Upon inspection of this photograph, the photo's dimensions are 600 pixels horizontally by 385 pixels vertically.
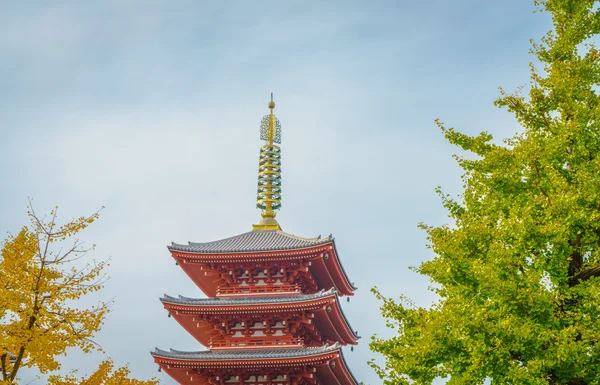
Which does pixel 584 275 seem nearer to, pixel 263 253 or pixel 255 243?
pixel 263 253

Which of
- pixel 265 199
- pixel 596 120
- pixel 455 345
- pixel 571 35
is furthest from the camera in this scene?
pixel 265 199

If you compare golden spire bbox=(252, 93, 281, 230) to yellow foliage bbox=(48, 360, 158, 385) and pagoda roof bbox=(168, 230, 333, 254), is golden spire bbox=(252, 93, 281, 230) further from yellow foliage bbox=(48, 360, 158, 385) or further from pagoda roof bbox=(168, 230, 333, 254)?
yellow foliage bbox=(48, 360, 158, 385)

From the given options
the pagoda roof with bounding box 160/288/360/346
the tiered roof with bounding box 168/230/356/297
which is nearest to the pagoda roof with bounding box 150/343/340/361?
the pagoda roof with bounding box 160/288/360/346

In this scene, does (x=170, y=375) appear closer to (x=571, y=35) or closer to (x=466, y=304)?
(x=466, y=304)

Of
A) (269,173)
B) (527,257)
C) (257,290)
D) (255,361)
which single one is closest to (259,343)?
(255,361)

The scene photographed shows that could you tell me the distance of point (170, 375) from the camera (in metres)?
27.6

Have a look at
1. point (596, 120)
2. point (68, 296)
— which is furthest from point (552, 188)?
point (68, 296)

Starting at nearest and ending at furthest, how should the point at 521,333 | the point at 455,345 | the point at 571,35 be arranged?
the point at 521,333, the point at 455,345, the point at 571,35

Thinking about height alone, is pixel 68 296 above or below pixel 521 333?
above

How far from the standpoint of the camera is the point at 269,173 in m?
34.1

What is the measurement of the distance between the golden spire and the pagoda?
1.76 meters

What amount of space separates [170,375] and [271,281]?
227 inches

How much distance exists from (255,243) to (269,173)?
18.2 feet

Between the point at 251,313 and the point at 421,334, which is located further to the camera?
the point at 251,313
